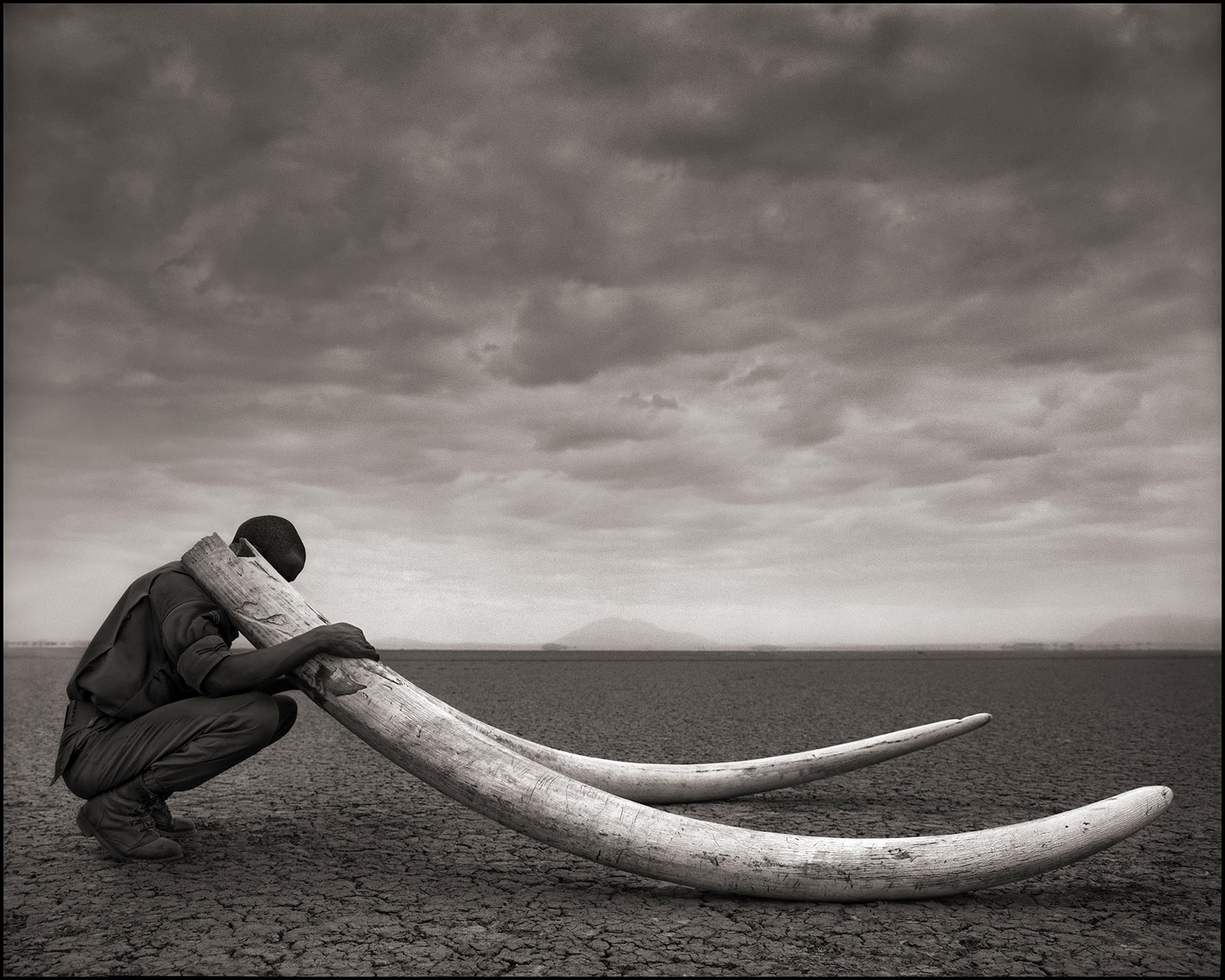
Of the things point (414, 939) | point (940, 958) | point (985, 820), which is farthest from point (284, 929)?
point (985, 820)

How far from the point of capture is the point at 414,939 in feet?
8.53

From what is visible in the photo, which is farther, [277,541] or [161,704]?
[277,541]

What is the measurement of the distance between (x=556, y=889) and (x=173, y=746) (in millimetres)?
1476

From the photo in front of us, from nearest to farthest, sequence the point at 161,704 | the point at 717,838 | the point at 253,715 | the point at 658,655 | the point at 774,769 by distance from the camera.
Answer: the point at 717,838 → the point at 253,715 → the point at 161,704 → the point at 774,769 → the point at 658,655

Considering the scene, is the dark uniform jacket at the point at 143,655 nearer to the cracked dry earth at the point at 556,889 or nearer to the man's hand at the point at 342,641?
the man's hand at the point at 342,641

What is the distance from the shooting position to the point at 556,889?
3.09 m

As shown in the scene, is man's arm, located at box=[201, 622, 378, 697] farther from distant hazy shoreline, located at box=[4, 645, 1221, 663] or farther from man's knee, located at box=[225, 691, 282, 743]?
distant hazy shoreline, located at box=[4, 645, 1221, 663]

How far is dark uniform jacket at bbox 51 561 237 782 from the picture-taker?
125 inches

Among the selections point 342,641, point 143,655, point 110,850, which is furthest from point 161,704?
point 342,641

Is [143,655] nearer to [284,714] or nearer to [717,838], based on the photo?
[284,714]

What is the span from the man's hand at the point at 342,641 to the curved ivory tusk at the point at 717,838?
0.12 meters

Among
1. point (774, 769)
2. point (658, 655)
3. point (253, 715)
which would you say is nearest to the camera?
point (253, 715)

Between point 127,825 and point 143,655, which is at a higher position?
point 143,655

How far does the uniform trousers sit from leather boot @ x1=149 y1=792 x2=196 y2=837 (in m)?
0.33
